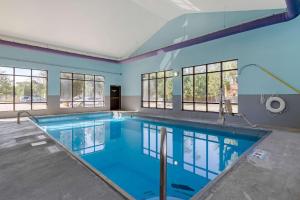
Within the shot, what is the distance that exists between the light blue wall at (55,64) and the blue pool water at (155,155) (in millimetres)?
Result: 4632

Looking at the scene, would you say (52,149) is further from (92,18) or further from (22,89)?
(22,89)

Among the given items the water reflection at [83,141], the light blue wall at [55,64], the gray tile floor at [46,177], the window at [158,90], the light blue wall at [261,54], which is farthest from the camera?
the window at [158,90]

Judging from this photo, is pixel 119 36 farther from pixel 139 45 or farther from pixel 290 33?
pixel 290 33

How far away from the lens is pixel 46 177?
6.95 ft

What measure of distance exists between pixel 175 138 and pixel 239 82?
3.54 meters

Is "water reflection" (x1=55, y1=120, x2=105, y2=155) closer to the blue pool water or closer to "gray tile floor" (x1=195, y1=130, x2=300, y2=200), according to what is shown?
the blue pool water

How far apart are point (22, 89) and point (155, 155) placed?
884 centimetres

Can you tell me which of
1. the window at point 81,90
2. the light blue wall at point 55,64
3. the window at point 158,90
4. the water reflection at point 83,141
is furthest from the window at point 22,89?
the window at point 158,90

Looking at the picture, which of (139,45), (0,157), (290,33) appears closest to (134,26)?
(139,45)

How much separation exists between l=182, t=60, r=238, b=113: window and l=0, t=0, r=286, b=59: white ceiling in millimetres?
2372

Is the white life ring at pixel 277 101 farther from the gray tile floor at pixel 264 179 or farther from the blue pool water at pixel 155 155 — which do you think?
the gray tile floor at pixel 264 179

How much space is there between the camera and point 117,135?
606 cm

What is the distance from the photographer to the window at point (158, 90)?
32.2 ft

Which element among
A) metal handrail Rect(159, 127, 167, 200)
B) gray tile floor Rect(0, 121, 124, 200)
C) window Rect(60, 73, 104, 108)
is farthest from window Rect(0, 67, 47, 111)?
metal handrail Rect(159, 127, 167, 200)
